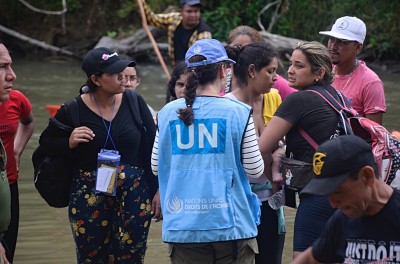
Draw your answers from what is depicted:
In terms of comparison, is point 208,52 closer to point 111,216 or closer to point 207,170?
point 207,170

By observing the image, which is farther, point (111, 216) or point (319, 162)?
point (111, 216)

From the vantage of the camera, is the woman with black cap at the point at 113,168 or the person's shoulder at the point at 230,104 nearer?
the person's shoulder at the point at 230,104

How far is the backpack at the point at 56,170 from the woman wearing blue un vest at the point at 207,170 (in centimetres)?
96

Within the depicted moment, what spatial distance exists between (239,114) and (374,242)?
1.30 metres

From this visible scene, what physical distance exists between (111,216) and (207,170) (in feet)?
4.08

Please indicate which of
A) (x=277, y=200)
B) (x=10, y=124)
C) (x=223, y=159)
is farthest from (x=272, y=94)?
(x=10, y=124)

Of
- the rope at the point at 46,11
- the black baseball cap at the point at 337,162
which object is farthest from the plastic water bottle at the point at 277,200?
the rope at the point at 46,11

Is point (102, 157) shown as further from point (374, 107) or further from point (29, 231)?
point (29, 231)

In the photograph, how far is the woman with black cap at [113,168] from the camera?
17.7 ft

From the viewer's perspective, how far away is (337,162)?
3.31 meters

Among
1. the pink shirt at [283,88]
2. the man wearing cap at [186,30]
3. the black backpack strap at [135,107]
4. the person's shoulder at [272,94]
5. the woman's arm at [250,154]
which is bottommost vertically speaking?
the man wearing cap at [186,30]

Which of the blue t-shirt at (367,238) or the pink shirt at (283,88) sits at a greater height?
the blue t-shirt at (367,238)

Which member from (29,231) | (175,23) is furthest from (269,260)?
(175,23)

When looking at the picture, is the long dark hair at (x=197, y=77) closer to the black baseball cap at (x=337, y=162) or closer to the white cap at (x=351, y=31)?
the black baseball cap at (x=337, y=162)
